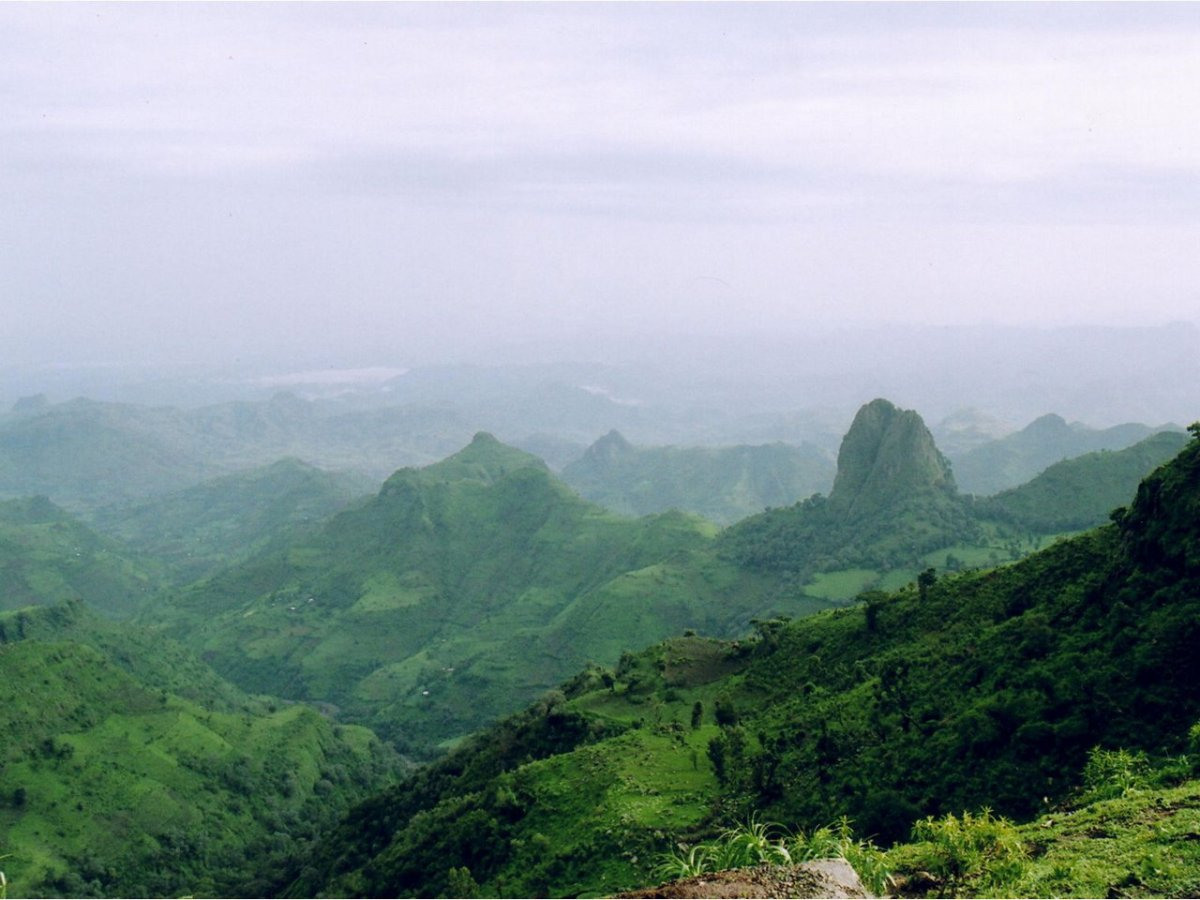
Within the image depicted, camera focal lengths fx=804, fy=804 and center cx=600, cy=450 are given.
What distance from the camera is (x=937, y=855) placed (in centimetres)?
1734

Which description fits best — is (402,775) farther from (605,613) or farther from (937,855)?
(937,855)

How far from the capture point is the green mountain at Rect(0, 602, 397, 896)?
70.8m

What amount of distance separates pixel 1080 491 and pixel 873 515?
3246 cm

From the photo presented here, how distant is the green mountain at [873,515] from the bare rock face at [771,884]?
12201cm

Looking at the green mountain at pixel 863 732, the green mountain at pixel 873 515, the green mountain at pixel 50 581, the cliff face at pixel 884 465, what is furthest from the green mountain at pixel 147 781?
the green mountain at pixel 50 581

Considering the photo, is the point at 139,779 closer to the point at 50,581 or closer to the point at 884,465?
the point at 884,465

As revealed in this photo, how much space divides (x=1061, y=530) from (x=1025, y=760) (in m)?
109

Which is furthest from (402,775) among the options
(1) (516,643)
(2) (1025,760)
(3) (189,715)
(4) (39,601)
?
(4) (39,601)

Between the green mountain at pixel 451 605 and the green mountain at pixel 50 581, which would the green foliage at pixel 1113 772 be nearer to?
the green mountain at pixel 451 605

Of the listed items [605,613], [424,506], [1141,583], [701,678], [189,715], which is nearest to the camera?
[1141,583]

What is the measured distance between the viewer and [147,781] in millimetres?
80312

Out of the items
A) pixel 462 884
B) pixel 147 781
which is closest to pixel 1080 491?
pixel 462 884

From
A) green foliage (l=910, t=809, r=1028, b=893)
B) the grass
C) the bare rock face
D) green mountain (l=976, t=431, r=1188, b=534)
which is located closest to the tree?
green foliage (l=910, t=809, r=1028, b=893)

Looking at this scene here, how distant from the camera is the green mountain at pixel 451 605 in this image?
5177 inches
